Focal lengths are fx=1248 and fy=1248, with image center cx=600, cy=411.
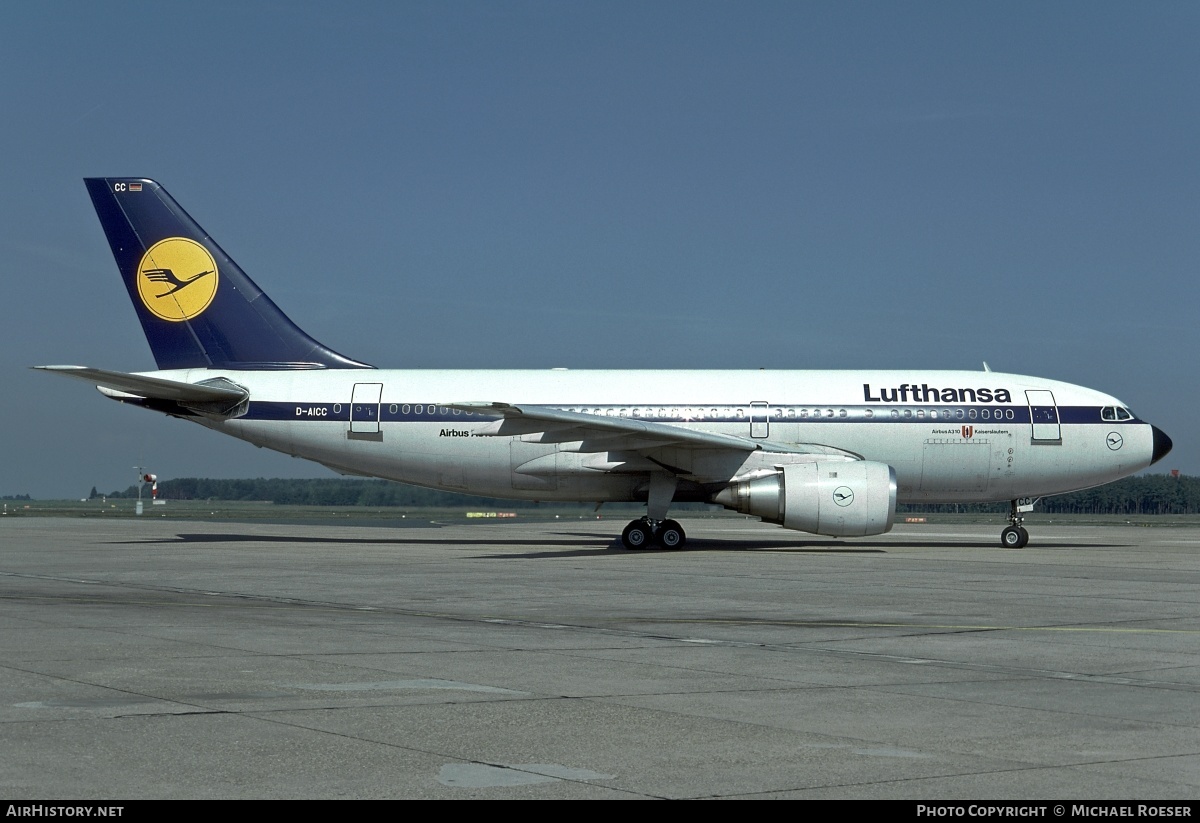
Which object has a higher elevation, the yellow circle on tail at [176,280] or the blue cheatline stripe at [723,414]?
the yellow circle on tail at [176,280]

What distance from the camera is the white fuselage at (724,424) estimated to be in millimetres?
28031

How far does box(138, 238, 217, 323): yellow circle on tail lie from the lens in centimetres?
3003

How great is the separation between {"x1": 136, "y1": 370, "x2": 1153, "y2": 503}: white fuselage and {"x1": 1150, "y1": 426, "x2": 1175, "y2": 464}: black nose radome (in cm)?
24

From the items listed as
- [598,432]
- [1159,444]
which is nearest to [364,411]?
[598,432]

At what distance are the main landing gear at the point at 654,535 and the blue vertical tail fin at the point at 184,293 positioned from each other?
26.1ft

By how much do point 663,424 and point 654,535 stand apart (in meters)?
2.48

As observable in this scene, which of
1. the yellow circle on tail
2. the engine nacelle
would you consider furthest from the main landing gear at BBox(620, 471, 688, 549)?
the yellow circle on tail

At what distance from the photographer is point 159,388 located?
90.4 feet

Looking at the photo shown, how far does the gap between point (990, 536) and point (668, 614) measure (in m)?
24.9

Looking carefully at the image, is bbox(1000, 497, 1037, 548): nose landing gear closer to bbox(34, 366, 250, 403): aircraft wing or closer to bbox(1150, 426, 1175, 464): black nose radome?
bbox(1150, 426, 1175, 464): black nose radome

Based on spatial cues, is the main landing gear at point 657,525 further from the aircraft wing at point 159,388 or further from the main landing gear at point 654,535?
the aircraft wing at point 159,388

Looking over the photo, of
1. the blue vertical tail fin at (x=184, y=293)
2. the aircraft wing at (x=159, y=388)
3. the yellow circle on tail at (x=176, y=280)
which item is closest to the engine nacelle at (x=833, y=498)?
the blue vertical tail fin at (x=184, y=293)

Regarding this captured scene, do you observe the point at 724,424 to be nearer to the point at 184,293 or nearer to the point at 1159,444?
the point at 1159,444
